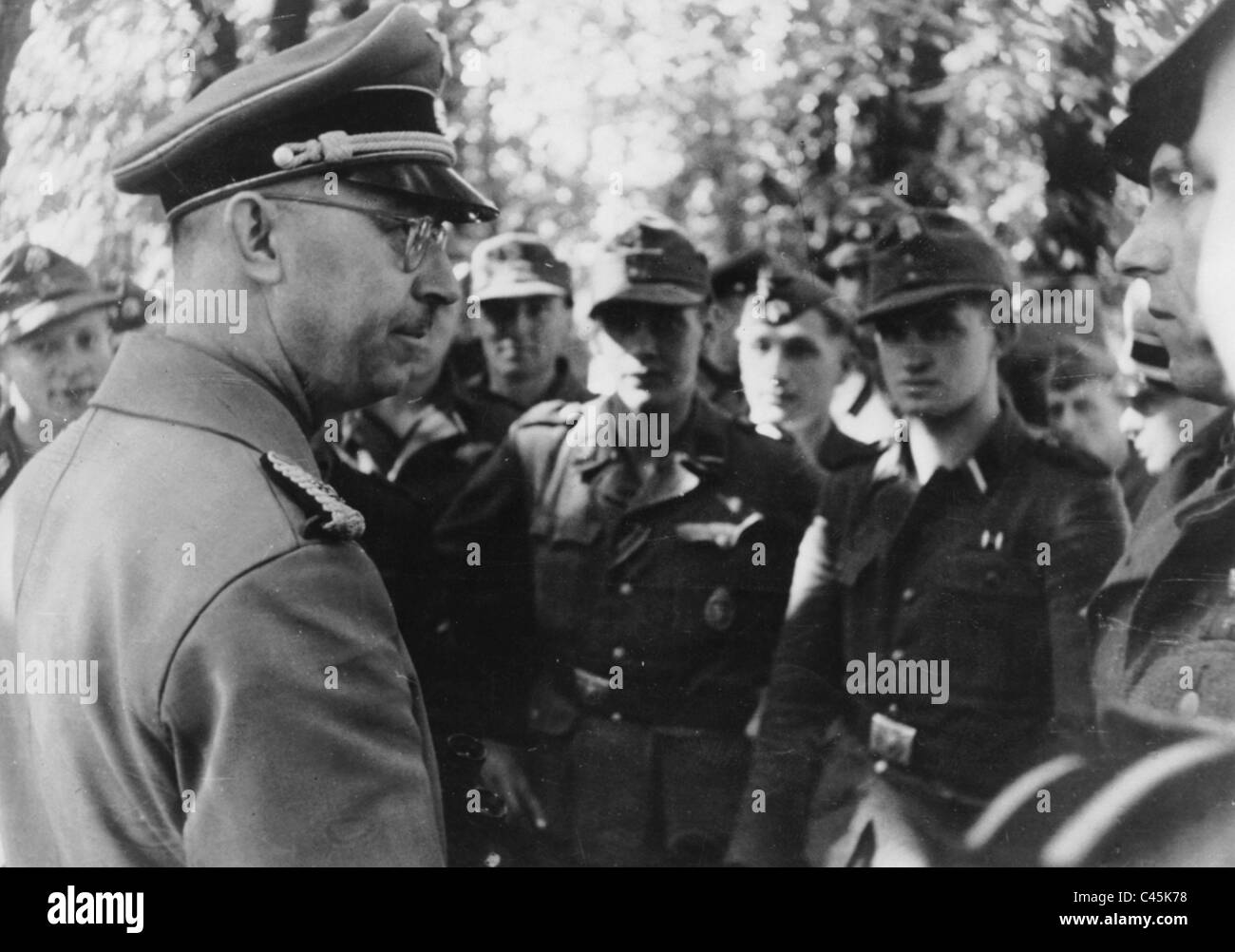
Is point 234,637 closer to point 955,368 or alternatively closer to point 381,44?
point 381,44

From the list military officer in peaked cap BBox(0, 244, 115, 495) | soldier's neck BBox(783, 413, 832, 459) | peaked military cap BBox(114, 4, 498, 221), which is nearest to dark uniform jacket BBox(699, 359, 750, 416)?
soldier's neck BBox(783, 413, 832, 459)

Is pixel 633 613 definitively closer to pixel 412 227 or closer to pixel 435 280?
pixel 435 280

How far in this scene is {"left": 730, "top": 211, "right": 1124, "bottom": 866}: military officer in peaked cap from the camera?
3.36 metres

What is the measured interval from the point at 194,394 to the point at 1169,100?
241cm

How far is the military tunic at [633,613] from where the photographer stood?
3361 millimetres

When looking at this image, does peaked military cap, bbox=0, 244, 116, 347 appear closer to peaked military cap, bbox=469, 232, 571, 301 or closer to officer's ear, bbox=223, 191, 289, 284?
officer's ear, bbox=223, 191, 289, 284

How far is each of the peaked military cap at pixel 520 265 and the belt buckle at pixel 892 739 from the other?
1290 mm

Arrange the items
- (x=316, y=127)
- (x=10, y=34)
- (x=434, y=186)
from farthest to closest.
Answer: (x=10, y=34) → (x=434, y=186) → (x=316, y=127)

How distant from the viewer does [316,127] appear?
9.88 feet

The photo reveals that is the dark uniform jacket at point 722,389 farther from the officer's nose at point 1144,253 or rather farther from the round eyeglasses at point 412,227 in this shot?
the officer's nose at point 1144,253

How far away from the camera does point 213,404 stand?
9.22 feet

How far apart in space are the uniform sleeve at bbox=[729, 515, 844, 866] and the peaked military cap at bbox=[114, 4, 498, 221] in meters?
1.31

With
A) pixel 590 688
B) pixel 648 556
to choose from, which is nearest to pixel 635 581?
pixel 648 556

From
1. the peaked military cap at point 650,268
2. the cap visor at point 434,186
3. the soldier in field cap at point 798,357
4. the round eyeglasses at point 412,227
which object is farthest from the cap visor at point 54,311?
the soldier in field cap at point 798,357
